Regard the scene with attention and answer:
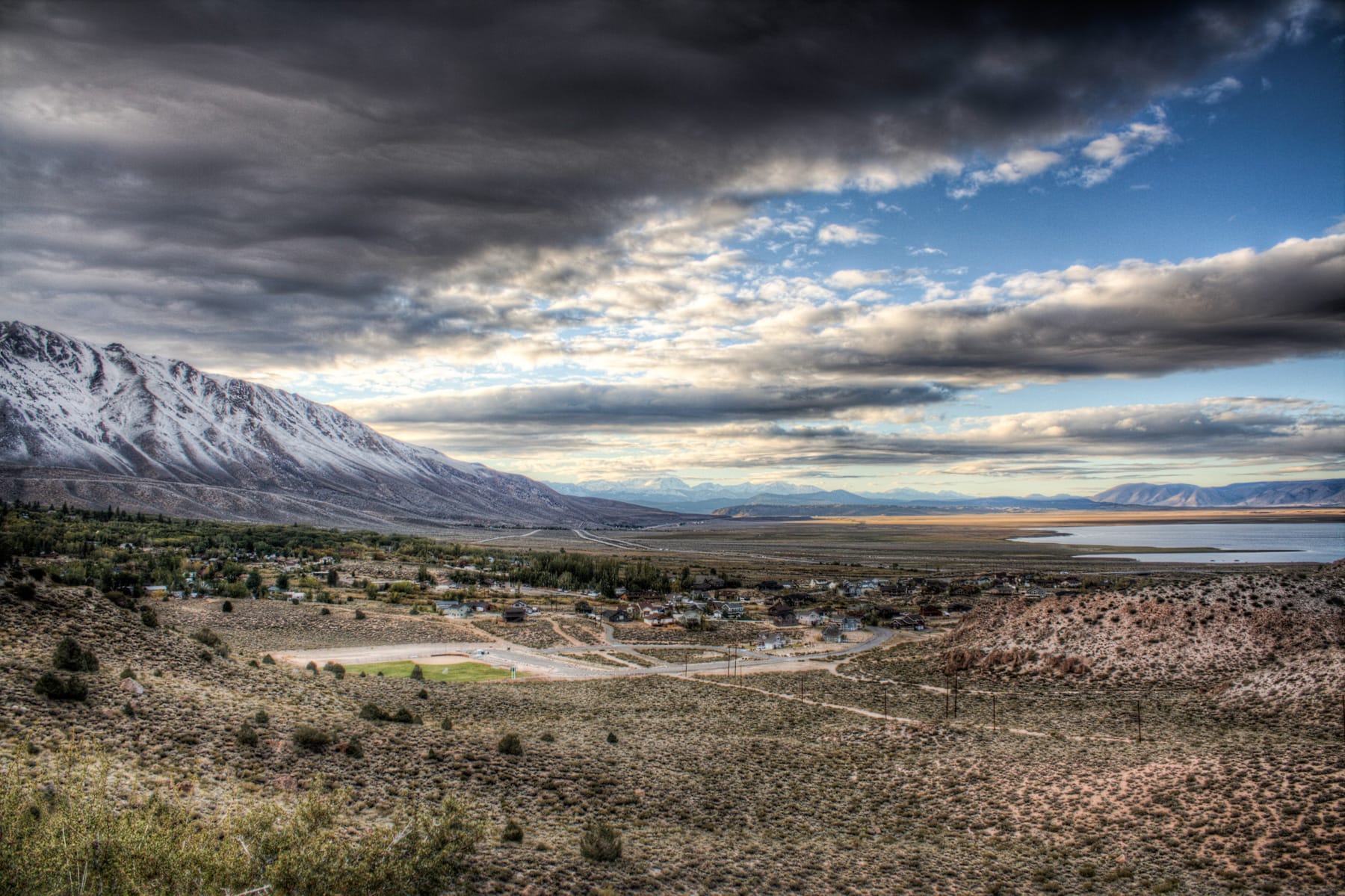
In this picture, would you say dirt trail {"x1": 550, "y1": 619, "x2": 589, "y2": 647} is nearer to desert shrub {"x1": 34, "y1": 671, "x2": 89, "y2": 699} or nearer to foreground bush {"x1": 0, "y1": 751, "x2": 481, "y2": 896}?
desert shrub {"x1": 34, "y1": 671, "x2": 89, "y2": 699}

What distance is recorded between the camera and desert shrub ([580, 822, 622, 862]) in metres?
16.7

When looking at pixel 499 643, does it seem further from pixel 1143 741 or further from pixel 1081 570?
pixel 1081 570

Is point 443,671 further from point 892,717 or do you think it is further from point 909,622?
point 909,622

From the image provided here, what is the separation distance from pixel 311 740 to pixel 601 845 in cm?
984

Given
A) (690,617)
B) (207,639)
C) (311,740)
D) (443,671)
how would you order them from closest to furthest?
(311,740)
(207,639)
(443,671)
(690,617)

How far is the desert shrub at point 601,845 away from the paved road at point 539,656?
3092cm

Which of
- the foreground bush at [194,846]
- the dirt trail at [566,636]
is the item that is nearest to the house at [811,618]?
the dirt trail at [566,636]

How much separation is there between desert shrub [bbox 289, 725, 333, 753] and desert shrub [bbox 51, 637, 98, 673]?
271 inches

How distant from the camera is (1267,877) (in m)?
16.9

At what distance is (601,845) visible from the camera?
16.8m

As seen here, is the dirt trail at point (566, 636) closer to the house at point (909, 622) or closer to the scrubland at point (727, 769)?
the scrubland at point (727, 769)

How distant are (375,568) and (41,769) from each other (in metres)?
107

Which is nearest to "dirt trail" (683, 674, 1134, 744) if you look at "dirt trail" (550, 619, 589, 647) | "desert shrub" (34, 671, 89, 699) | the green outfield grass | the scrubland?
the scrubland

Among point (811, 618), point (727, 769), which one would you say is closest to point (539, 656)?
point (727, 769)
